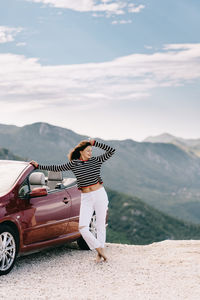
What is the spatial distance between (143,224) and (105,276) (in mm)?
128832

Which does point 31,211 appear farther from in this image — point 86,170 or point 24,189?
point 86,170

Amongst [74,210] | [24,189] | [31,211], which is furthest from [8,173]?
[74,210]

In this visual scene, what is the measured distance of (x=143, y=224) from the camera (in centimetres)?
13350

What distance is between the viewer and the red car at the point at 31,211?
21.4ft

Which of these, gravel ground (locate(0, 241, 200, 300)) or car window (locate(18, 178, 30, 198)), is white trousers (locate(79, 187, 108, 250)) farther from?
car window (locate(18, 178, 30, 198))

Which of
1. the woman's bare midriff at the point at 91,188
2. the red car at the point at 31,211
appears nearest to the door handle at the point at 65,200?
the red car at the point at 31,211

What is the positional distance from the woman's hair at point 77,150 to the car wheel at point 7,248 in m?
1.40

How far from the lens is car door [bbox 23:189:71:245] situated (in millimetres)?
6906

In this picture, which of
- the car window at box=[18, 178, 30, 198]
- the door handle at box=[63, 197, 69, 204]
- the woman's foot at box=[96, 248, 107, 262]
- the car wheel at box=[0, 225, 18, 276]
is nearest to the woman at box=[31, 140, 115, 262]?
the woman's foot at box=[96, 248, 107, 262]

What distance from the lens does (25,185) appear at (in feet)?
23.0

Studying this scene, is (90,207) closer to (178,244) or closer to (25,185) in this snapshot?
(25,185)

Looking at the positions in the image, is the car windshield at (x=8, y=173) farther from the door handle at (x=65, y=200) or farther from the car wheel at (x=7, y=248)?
the door handle at (x=65, y=200)

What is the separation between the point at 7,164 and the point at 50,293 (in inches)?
95.3

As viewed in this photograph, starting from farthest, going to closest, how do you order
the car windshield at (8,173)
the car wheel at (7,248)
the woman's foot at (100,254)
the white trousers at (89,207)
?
the woman's foot at (100,254) < the white trousers at (89,207) < the car windshield at (8,173) < the car wheel at (7,248)
